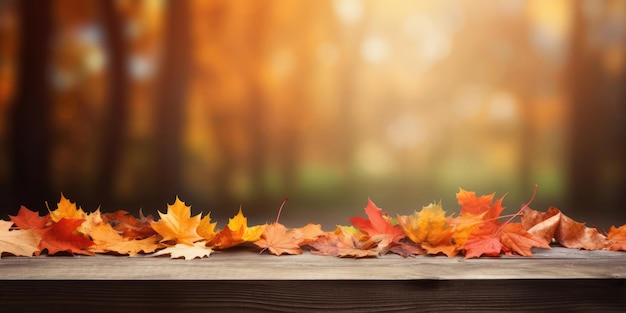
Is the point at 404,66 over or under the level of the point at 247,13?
under

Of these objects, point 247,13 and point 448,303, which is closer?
point 448,303

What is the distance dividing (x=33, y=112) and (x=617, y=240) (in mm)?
2401

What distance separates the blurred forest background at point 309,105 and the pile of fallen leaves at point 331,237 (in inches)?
51.3

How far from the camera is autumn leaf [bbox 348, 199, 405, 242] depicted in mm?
1426

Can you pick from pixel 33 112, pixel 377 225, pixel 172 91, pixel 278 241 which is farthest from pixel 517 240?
pixel 33 112

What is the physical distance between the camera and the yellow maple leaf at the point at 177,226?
1.42 m

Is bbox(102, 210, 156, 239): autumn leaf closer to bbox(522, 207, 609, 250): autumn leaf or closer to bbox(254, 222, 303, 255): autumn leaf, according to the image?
bbox(254, 222, 303, 255): autumn leaf

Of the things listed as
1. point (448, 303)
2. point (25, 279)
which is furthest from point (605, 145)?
point (25, 279)

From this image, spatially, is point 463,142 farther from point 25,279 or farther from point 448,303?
point 25,279

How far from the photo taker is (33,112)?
9.23ft

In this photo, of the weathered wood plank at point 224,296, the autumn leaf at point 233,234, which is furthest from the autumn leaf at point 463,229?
the autumn leaf at point 233,234

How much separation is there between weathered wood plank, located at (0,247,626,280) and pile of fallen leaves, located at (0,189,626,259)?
4cm

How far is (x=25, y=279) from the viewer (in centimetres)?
111

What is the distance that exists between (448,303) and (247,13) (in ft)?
6.90
